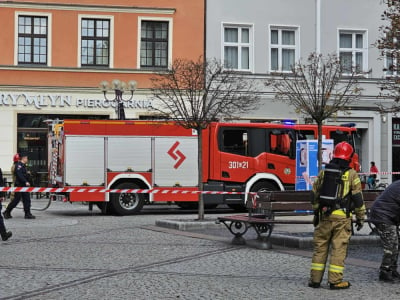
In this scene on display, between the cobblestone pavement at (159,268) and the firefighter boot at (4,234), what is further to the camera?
the firefighter boot at (4,234)

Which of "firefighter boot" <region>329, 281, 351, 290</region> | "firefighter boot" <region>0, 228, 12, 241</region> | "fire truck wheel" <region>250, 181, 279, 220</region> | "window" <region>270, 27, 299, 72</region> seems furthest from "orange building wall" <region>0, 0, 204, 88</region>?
"firefighter boot" <region>329, 281, 351, 290</region>

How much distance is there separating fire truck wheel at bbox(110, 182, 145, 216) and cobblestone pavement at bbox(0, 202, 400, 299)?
492 centimetres

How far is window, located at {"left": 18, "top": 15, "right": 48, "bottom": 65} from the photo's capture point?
28859 mm

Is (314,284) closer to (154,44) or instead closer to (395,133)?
(154,44)

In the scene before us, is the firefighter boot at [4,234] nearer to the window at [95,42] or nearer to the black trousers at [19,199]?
the black trousers at [19,199]

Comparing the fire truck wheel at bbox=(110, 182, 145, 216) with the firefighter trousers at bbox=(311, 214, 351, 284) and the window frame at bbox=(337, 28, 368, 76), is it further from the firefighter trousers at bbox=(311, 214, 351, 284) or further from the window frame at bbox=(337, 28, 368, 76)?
the window frame at bbox=(337, 28, 368, 76)

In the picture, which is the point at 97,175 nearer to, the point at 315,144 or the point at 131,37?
the point at 315,144

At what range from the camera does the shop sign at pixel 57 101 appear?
92.4 ft

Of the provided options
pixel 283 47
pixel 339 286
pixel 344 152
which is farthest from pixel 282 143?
pixel 339 286

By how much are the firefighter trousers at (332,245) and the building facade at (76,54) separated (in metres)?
20.0

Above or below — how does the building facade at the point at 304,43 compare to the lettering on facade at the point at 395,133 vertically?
above

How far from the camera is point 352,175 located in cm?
846

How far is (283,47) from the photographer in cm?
3083

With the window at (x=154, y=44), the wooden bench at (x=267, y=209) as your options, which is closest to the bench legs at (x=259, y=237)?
the wooden bench at (x=267, y=209)
